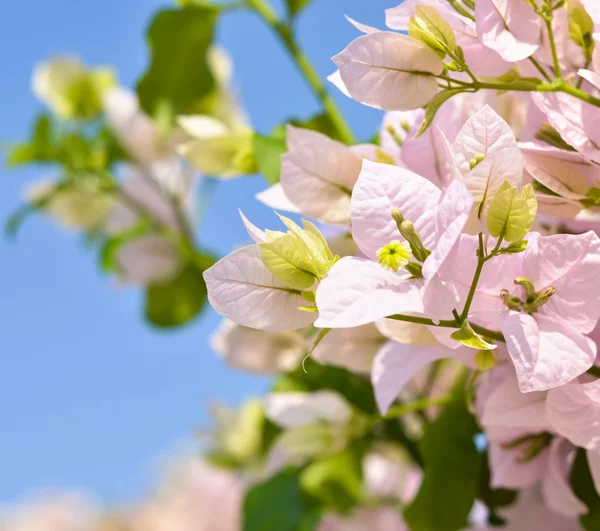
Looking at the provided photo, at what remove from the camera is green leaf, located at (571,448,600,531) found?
341 mm

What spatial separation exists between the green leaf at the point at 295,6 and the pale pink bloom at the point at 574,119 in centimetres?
35

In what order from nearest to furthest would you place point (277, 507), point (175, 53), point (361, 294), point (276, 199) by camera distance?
point (361, 294) < point (276, 199) < point (277, 507) < point (175, 53)

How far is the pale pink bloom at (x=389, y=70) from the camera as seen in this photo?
0.27 meters

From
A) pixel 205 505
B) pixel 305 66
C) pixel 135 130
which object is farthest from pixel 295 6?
pixel 205 505

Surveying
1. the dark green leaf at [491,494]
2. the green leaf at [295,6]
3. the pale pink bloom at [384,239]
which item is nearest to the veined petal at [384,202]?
the pale pink bloom at [384,239]

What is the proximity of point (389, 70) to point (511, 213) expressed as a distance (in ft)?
0.25

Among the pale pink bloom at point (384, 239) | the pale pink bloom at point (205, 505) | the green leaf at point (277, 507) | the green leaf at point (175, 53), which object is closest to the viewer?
the pale pink bloom at point (384, 239)

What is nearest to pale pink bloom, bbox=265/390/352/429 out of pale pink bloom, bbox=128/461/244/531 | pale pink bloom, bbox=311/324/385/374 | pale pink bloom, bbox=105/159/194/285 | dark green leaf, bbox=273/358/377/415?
dark green leaf, bbox=273/358/377/415

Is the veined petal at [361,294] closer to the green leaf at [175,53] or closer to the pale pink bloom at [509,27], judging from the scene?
the pale pink bloom at [509,27]

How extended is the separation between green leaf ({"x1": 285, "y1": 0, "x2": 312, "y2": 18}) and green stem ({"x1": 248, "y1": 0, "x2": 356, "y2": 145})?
0.01 meters

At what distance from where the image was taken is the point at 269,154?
0.37 m

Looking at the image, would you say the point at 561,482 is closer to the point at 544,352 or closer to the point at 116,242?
the point at 544,352

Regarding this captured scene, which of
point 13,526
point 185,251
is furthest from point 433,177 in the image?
point 13,526

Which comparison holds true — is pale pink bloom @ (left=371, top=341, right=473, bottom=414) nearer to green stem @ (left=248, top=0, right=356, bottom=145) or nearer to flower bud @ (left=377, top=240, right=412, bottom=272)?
flower bud @ (left=377, top=240, right=412, bottom=272)
